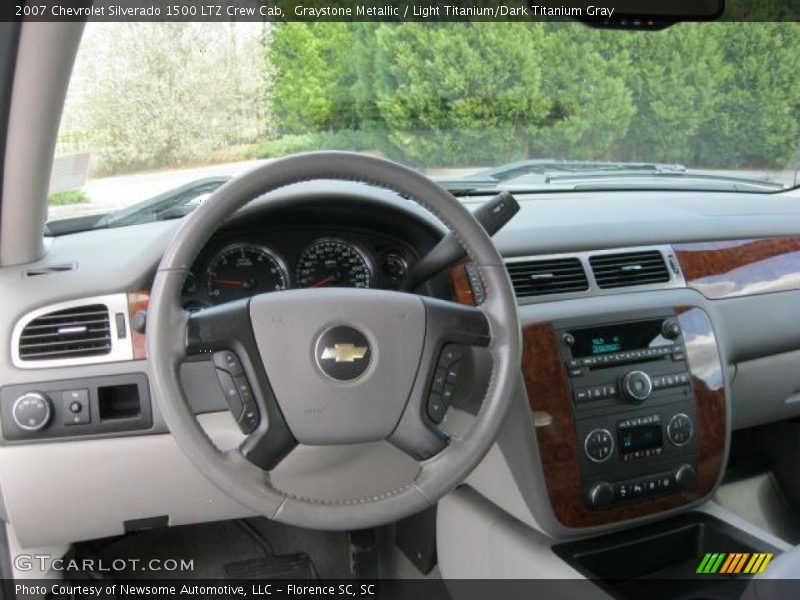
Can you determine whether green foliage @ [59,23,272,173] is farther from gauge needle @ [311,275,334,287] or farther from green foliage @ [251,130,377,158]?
gauge needle @ [311,275,334,287]

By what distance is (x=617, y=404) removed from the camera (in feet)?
7.65

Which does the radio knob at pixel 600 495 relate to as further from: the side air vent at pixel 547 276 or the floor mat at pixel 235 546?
the floor mat at pixel 235 546

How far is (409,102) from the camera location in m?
2.50

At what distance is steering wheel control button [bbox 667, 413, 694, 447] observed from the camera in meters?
2.40

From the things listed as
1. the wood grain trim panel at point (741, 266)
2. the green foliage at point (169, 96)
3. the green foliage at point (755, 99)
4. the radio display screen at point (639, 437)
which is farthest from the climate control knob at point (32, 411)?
the green foliage at point (755, 99)

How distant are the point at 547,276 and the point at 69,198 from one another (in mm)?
1395

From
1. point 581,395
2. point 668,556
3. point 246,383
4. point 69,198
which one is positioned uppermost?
point 69,198

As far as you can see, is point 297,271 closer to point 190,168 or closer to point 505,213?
point 190,168

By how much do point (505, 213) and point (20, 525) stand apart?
1565 mm

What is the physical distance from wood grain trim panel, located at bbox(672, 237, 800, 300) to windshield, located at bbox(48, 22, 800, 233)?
0.44m

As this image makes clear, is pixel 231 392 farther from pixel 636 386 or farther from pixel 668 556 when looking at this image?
Result: pixel 668 556

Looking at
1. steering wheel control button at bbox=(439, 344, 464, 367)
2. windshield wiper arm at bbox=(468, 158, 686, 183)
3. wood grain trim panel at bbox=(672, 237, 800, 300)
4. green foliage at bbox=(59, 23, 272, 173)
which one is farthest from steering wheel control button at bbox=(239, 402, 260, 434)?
wood grain trim panel at bbox=(672, 237, 800, 300)

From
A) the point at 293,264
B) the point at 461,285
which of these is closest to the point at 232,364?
the point at 293,264
